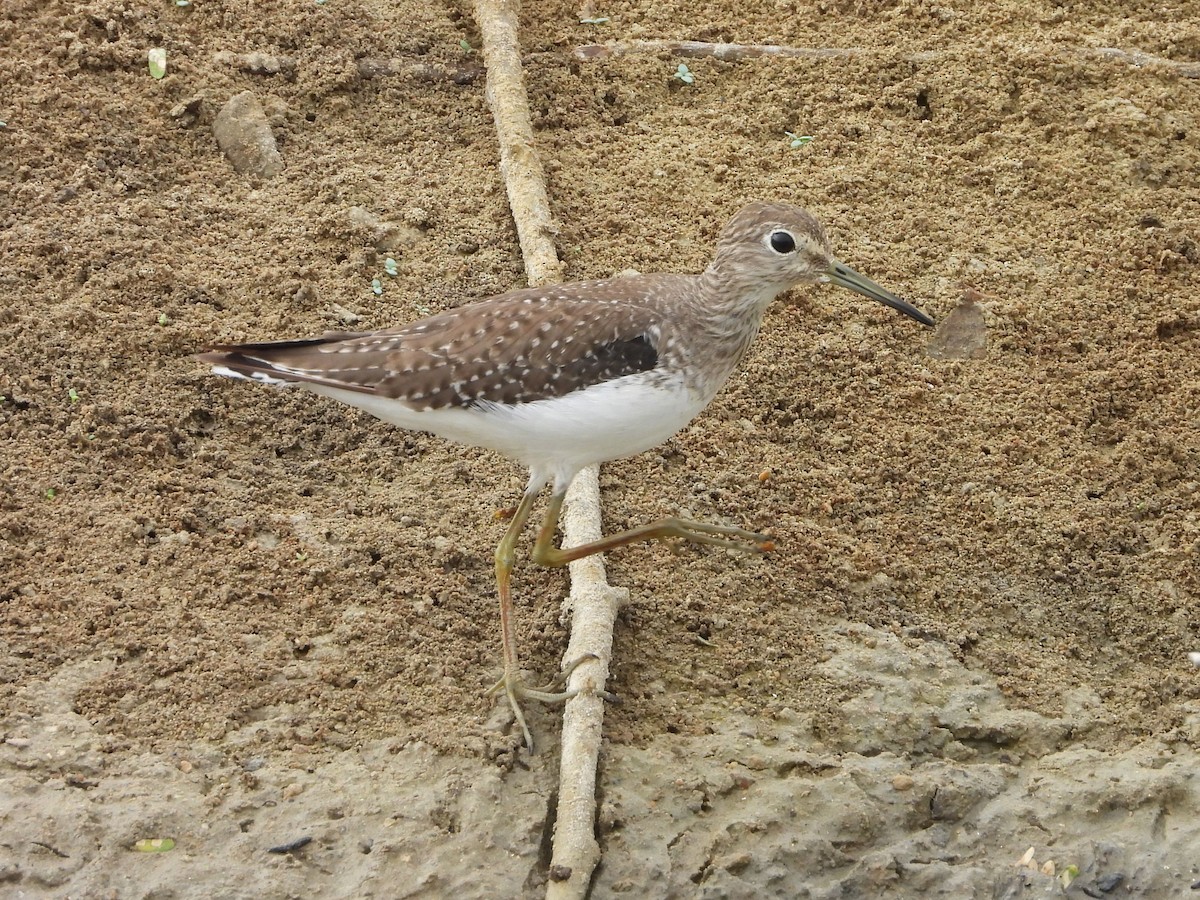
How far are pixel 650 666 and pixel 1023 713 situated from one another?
1.33 m

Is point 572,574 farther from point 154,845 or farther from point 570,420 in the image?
point 154,845

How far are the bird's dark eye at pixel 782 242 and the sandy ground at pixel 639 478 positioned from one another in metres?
1.12

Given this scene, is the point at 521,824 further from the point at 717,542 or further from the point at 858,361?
the point at 858,361

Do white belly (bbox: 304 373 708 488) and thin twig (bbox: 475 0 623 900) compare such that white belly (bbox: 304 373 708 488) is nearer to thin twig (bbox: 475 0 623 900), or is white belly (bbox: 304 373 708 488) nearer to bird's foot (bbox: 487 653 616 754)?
thin twig (bbox: 475 0 623 900)

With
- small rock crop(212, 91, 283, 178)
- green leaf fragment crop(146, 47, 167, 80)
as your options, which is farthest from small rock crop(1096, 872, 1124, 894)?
green leaf fragment crop(146, 47, 167, 80)

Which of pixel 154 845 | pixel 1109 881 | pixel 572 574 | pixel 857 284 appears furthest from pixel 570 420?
pixel 1109 881

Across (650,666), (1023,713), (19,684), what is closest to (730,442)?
(650,666)

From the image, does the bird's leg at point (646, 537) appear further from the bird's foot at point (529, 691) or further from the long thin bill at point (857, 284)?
the long thin bill at point (857, 284)

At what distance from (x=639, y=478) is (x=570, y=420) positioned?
1.21 meters

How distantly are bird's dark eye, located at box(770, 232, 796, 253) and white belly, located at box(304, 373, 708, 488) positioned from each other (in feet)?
2.07

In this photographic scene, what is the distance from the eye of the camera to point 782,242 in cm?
452

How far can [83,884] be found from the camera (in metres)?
3.65

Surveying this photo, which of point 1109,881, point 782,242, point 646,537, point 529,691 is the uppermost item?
point 782,242

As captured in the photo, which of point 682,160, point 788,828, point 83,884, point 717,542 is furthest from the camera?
point 682,160
